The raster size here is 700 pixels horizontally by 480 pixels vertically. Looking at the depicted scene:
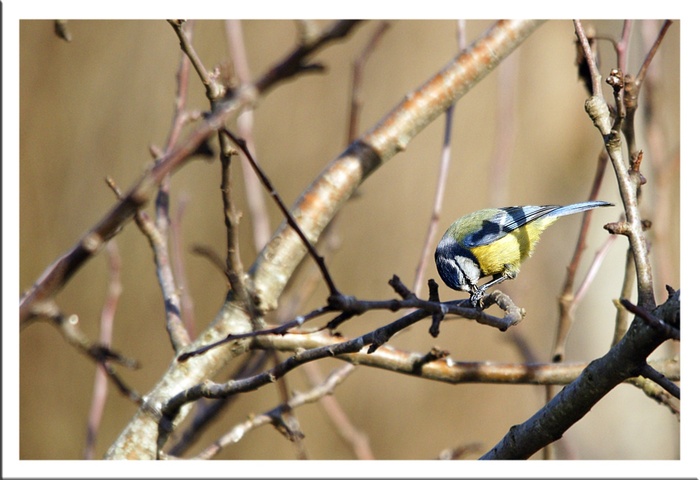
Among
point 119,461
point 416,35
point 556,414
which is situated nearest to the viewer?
point 556,414

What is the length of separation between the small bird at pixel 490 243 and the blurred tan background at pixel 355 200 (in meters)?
0.15

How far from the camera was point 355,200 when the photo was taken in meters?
1.37

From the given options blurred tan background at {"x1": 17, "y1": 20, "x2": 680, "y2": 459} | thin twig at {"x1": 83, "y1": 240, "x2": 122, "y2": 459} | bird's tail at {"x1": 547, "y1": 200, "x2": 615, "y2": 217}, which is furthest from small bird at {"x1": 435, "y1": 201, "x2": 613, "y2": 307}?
thin twig at {"x1": 83, "y1": 240, "x2": 122, "y2": 459}

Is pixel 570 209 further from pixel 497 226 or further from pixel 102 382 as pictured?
pixel 102 382

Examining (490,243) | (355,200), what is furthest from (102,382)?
(490,243)

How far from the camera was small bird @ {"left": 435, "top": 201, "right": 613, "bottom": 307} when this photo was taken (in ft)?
3.28

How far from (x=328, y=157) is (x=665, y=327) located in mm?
1482

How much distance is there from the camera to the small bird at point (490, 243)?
3.28 ft

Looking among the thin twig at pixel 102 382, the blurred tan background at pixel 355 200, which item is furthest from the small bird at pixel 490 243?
the thin twig at pixel 102 382

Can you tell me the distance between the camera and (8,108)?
105 centimetres

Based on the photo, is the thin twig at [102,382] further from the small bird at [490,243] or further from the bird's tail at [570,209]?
the bird's tail at [570,209]

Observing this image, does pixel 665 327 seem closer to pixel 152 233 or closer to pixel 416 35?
pixel 152 233

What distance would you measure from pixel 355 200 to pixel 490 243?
41 cm
